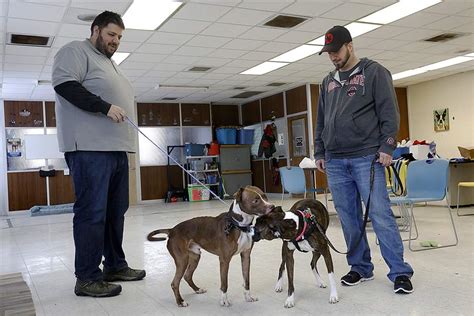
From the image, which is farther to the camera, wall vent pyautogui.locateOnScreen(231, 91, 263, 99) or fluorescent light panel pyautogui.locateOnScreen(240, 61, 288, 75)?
wall vent pyautogui.locateOnScreen(231, 91, 263, 99)

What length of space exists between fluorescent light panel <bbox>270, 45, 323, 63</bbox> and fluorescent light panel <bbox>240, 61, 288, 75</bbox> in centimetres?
29

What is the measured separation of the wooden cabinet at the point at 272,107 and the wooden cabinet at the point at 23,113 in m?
5.89

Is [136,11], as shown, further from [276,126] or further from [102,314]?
[276,126]

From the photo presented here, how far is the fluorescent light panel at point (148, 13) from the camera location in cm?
507

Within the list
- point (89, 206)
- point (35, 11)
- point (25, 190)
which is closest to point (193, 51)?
Answer: point (35, 11)

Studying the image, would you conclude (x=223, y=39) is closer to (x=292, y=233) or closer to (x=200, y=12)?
(x=200, y=12)

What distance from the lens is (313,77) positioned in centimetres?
994

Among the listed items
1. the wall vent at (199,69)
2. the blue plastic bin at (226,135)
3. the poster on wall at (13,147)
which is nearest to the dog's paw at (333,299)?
the wall vent at (199,69)

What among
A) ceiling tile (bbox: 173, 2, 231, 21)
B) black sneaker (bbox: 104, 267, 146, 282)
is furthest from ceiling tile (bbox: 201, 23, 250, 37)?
black sneaker (bbox: 104, 267, 146, 282)

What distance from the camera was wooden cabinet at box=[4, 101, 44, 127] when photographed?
1056 cm

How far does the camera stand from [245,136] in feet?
40.2

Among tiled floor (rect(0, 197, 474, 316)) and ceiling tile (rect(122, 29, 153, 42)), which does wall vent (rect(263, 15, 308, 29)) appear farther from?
tiled floor (rect(0, 197, 474, 316))

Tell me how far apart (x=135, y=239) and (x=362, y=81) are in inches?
135

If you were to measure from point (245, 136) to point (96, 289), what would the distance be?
32.5ft
